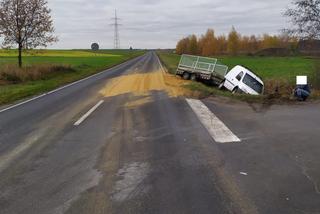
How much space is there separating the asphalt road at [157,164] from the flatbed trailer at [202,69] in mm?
13696

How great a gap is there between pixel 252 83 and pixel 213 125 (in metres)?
12.0

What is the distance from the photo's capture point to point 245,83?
Result: 22.1 meters

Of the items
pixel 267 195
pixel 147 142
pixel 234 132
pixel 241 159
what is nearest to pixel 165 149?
pixel 147 142

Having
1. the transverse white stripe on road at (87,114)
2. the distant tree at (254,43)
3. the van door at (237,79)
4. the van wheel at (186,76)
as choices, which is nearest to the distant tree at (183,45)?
the distant tree at (254,43)

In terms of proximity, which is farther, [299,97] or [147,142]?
[299,97]

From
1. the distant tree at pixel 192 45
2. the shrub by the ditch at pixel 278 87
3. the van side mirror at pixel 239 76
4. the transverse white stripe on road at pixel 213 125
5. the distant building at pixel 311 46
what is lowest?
the transverse white stripe on road at pixel 213 125

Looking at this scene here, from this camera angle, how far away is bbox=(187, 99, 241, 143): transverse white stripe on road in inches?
357

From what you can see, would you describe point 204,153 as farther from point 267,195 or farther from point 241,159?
point 267,195

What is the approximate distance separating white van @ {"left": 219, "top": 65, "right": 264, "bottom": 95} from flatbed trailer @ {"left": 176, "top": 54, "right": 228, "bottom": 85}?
135 inches

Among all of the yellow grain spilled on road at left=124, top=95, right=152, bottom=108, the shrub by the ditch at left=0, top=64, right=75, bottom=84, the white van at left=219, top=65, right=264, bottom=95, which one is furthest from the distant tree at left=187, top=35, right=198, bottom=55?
the yellow grain spilled on road at left=124, top=95, right=152, bottom=108

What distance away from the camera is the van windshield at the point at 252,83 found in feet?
72.1

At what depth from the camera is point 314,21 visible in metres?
20.5

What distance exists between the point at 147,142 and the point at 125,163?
1.71 metres

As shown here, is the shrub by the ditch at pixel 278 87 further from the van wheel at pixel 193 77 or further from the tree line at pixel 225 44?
the tree line at pixel 225 44
